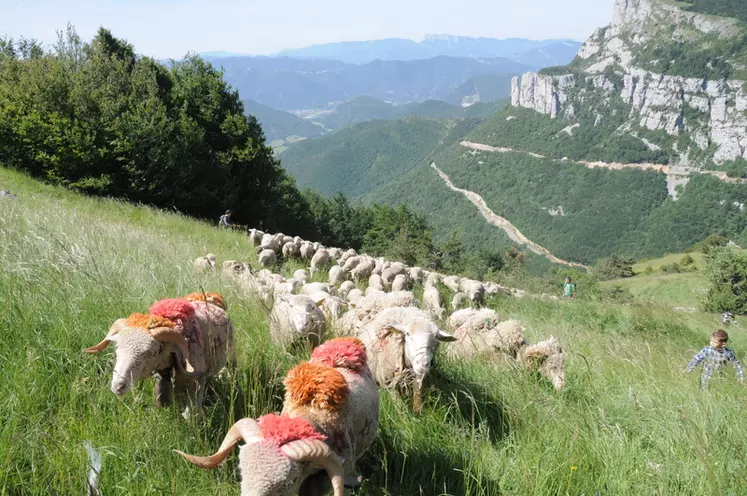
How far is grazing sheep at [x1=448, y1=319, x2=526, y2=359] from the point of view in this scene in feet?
18.0

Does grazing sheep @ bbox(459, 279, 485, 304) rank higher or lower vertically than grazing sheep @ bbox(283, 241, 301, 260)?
lower

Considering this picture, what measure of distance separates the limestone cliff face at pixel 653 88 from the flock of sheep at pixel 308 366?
147 m

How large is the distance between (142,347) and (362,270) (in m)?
9.17

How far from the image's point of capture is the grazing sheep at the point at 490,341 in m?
5.49

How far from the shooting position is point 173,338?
2.99m

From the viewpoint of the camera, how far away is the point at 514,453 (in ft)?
10.6

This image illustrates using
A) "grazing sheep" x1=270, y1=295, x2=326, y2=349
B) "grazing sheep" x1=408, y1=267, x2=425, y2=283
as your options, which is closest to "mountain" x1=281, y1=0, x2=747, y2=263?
"grazing sheep" x1=408, y1=267, x2=425, y2=283

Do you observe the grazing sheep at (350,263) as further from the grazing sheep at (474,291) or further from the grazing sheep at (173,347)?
the grazing sheep at (173,347)

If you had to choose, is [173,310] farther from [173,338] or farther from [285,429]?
[285,429]

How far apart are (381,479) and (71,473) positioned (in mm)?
1778

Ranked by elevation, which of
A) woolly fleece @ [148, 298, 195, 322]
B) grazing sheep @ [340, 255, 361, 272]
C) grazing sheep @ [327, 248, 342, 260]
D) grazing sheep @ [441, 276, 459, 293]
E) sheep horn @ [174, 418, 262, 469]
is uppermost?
woolly fleece @ [148, 298, 195, 322]

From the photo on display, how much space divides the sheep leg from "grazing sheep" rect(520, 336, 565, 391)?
3.47 m

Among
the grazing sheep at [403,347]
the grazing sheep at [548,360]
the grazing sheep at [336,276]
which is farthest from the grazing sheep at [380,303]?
the grazing sheep at [336,276]

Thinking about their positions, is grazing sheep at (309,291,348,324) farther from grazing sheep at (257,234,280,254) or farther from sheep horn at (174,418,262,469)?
grazing sheep at (257,234,280,254)
